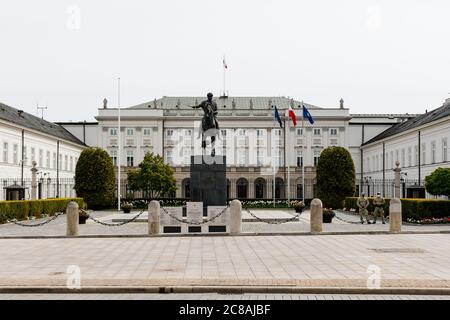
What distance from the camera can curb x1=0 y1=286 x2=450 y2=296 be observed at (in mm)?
11039

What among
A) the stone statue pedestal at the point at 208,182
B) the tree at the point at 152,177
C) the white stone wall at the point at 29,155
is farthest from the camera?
the tree at the point at 152,177

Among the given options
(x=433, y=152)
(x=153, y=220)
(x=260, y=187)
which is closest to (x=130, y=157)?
(x=260, y=187)

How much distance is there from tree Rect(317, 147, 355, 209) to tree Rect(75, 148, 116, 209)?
19180mm

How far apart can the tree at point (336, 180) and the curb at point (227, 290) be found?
1620 inches

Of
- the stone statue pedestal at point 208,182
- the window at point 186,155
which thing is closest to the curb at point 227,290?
the stone statue pedestal at point 208,182

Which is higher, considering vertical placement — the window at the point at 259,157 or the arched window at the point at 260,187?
the window at the point at 259,157

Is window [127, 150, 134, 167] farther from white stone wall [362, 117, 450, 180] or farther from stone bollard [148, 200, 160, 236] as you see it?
stone bollard [148, 200, 160, 236]

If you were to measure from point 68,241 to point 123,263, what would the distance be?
7266mm

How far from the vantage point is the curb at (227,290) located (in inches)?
435

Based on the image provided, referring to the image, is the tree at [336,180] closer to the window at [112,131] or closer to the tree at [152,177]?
Answer: the tree at [152,177]

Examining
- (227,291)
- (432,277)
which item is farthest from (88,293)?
(432,277)

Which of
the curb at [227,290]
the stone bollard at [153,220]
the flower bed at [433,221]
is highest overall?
the stone bollard at [153,220]

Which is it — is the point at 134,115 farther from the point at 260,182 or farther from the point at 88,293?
the point at 88,293
